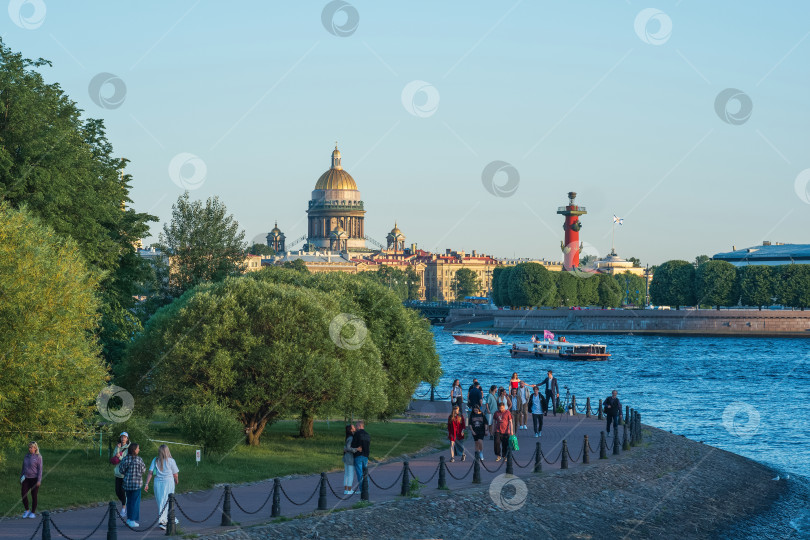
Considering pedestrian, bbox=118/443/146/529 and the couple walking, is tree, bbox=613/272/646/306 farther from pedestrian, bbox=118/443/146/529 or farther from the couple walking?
pedestrian, bbox=118/443/146/529

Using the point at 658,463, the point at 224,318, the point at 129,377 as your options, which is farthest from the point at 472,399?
the point at 129,377

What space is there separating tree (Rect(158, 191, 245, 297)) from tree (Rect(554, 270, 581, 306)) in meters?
104

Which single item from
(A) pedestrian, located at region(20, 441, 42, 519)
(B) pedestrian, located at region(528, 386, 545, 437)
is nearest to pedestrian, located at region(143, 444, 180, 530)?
(A) pedestrian, located at region(20, 441, 42, 519)

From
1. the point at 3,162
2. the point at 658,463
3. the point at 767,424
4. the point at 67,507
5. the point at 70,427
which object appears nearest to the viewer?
the point at 67,507

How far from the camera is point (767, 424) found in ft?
147

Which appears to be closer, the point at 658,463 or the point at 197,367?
the point at 197,367

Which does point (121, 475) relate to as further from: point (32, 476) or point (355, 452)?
point (355, 452)

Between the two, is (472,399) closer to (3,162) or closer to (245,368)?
(245,368)

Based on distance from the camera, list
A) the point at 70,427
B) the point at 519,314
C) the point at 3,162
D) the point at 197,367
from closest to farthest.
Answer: the point at 70,427
the point at 197,367
the point at 3,162
the point at 519,314

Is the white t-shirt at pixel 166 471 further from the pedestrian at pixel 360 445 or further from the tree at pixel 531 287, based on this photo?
the tree at pixel 531 287

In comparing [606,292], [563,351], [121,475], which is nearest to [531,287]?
[606,292]

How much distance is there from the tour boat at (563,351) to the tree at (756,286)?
44054 mm

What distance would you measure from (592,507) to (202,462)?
7.92 metres

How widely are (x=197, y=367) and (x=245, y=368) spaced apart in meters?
1.10
